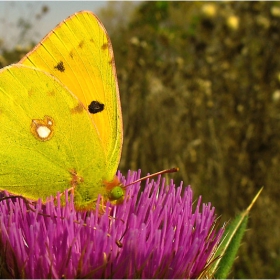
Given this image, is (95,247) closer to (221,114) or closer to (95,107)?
(95,107)

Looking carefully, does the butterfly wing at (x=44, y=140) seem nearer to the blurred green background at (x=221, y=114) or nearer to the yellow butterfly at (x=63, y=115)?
the yellow butterfly at (x=63, y=115)

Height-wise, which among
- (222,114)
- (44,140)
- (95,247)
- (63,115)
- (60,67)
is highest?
(222,114)

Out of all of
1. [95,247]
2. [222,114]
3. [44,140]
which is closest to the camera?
[95,247]

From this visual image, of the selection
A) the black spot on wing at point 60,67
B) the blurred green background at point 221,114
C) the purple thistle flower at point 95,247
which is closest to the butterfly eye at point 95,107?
the black spot on wing at point 60,67

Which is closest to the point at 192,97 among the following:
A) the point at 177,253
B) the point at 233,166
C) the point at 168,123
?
the point at 168,123

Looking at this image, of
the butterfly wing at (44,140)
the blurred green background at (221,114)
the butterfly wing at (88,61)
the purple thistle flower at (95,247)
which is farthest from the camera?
the blurred green background at (221,114)

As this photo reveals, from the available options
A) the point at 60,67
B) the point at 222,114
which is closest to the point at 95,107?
the point at 60,67

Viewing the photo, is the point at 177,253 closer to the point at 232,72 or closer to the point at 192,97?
the point at 192,97
